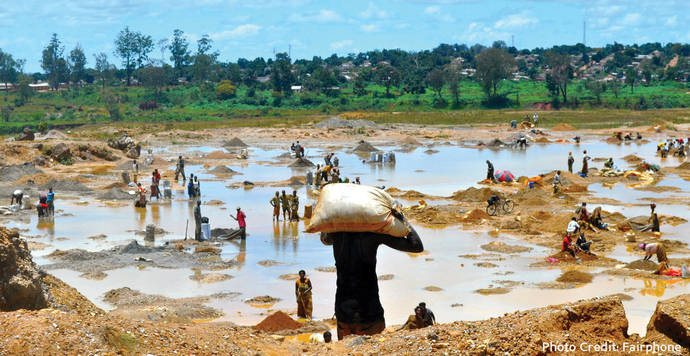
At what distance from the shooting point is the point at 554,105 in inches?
4149

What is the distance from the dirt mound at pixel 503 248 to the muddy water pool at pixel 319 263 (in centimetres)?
29

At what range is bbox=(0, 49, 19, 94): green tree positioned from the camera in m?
147

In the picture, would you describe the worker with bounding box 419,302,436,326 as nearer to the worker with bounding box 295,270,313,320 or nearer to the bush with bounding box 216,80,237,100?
Answer: the worker with bounding box 295,270,313,320

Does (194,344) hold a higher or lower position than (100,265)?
higher

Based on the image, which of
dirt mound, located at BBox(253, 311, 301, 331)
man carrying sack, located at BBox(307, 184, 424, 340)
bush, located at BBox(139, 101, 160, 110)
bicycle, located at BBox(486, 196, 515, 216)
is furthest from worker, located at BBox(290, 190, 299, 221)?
bush, located at BBox(139, 101, 160, 110)

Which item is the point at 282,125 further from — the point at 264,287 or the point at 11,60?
the point at 11,60

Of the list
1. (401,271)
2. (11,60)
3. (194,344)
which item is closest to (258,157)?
(401,271)

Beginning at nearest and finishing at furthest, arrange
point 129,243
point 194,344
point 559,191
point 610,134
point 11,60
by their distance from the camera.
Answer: point 194,344
point 129,243
point 559,191
point 610,134
point 11,60

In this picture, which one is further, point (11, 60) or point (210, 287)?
point (11, 60)

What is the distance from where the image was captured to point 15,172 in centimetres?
3941

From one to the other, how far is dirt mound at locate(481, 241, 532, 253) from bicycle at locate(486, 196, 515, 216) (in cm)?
518

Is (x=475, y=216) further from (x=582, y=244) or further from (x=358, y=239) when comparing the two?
(x=358, y=239)

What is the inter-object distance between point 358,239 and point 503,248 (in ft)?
45.8

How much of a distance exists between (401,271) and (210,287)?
467cm
